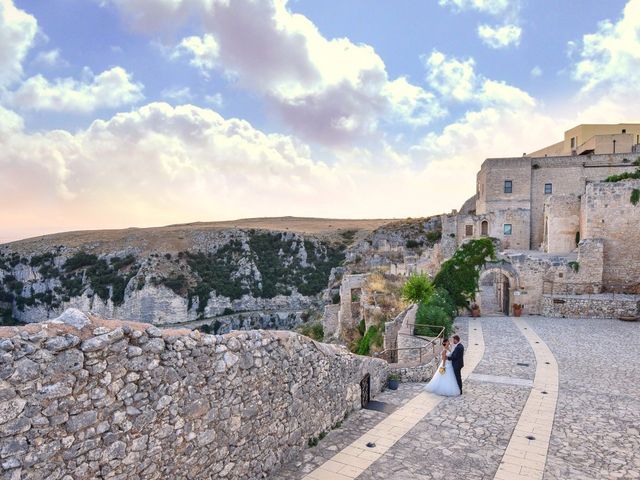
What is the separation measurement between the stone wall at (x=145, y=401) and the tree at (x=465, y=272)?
668 inches

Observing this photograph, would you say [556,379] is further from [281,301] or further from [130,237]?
[130,237]

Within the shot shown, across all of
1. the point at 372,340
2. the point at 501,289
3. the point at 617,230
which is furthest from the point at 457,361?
the point at 617,230

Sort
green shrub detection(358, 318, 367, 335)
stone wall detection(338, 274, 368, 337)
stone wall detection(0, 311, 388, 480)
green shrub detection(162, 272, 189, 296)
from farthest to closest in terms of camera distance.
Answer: green shrub detection(162, 272, 189, 296)
stone wall detection(338, 274, 368, 337)
green shrub detection(358, 318, 367, 335)
stone wall detection(0, 311, 388, 480)

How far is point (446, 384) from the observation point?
9719 mm

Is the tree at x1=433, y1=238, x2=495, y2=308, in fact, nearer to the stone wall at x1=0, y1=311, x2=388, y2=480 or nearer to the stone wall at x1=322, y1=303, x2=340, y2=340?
Result: the stone wall at x1=322, y1=303, x2=340, y2=340

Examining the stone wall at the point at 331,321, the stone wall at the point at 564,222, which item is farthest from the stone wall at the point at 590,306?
the stone wall at the point at 331,321

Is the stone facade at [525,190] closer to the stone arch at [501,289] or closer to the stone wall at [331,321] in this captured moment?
the stone arch at [501,289]

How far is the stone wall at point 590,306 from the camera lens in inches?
799

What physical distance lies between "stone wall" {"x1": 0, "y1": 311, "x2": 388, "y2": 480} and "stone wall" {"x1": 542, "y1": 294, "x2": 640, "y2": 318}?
1969 cm

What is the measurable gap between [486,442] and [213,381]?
5.42 meters

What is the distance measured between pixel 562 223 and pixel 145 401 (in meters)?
31.8

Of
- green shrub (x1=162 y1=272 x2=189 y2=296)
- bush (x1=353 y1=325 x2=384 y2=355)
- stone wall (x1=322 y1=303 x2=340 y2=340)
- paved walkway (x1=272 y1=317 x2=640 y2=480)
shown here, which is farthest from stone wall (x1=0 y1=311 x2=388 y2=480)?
green shrub (x1=162 y1=272 x2=189 y2=296)

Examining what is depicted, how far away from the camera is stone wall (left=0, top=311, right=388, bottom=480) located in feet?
10.8

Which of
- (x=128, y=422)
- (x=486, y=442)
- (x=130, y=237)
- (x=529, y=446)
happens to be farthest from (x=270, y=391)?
(x=130, y=237)
